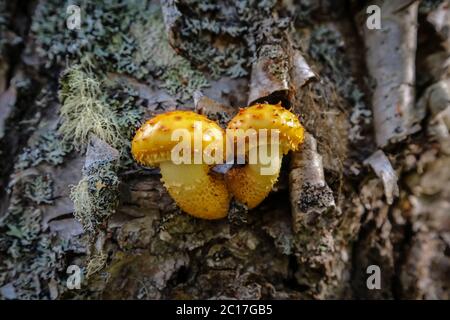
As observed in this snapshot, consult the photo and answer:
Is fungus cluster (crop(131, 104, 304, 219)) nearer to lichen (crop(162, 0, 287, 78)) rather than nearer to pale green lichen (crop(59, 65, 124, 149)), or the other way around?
pale green lichen (crop(59, 65, 124, 149))

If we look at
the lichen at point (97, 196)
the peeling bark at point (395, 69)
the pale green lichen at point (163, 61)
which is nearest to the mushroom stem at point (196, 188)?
the lichen at point (97, 196)

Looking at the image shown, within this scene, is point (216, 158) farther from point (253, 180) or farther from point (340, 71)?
point (340, 71)

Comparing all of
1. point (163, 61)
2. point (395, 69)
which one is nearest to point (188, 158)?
point (163, 61)

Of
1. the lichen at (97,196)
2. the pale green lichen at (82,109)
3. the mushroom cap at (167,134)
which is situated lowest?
the lichen at (97,196)

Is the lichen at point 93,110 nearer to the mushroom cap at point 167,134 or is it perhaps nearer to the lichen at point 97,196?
the lichen at point 97,196

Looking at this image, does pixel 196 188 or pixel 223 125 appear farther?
pixel 223 125

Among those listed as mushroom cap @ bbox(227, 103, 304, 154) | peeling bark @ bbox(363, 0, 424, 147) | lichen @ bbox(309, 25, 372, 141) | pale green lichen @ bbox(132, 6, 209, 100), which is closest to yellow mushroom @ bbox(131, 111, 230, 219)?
mushroom cap @ bbox(227, 103, 304, 154)

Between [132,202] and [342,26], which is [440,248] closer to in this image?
[342,26]
